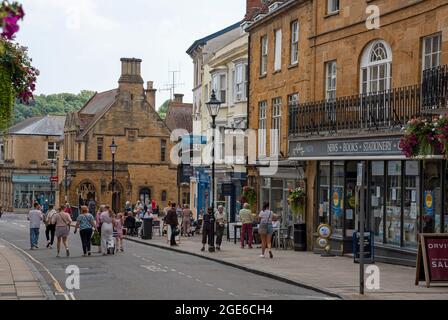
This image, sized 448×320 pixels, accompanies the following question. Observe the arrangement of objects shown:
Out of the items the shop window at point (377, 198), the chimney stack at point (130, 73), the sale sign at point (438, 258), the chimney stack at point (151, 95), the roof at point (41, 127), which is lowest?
the sale sign at point (438, 258)

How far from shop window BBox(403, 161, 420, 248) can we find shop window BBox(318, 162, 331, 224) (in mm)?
5580

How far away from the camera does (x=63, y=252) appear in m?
32.5

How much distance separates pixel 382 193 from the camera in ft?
91.7

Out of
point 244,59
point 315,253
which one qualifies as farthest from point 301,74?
point 244,59

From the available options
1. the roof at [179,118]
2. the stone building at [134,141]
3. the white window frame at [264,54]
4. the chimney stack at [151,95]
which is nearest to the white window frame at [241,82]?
the white window frame at [264,54]

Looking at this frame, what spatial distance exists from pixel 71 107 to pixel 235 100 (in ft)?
414

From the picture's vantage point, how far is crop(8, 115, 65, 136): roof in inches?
4171

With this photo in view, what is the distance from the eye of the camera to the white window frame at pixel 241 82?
45.2 m

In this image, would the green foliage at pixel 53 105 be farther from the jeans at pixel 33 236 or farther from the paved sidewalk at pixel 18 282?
the paved sidewalk at pixel 18 282

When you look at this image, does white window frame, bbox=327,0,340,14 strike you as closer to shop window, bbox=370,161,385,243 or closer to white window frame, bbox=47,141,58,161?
shop window, bbox=370,161,385,243

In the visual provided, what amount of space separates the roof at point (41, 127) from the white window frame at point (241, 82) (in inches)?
2461

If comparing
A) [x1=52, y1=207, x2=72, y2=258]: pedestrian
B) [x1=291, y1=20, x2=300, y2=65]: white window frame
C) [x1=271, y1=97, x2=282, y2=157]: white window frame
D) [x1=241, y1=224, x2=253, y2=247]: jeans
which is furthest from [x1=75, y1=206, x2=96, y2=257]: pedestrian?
[x1=291, y1=20, x2=300, y2=65]: white window frame
